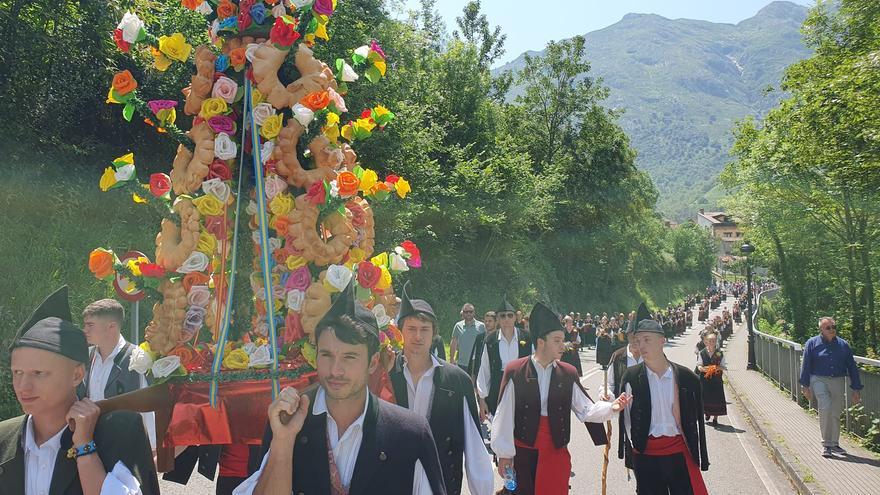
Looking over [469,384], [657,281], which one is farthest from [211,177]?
[657,281]

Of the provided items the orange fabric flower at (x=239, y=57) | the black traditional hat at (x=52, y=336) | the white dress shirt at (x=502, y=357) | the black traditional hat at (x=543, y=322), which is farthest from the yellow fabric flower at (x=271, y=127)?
the white dress shirt at (x=502, y=357)

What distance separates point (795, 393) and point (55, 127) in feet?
58.8

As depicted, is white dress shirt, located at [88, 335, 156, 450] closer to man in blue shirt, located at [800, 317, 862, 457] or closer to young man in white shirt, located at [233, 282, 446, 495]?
young man in white shirt, located at [233, 282, 446, 495]

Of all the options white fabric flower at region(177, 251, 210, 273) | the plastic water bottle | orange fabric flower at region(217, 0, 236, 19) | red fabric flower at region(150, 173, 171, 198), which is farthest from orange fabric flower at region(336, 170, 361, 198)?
the plastic water bottle

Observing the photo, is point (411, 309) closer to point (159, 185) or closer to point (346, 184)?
point (346, 184)

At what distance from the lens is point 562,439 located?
6.37 metres

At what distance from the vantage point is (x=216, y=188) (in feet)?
16.1

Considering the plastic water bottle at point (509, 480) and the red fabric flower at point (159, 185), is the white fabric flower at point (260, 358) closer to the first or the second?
the red fabric flower at point (159, 185)

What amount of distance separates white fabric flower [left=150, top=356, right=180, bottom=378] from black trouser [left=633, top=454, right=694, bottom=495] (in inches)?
156

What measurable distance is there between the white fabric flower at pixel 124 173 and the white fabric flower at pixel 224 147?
0.61m

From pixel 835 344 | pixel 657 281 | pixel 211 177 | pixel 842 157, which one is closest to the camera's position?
pixel 211 177

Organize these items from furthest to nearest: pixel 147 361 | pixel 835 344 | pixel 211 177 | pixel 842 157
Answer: pixel 842 157 → pixel 835 344 → pixel 211 177 → pixel 147 361

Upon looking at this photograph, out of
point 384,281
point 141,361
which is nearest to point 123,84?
point 141,361

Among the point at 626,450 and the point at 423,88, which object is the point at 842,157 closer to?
the point at 626,450
